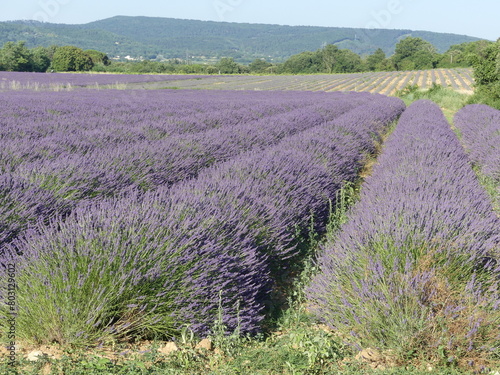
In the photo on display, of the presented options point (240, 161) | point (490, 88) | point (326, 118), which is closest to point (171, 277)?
point (240, 161)

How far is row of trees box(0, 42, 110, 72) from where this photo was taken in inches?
1709

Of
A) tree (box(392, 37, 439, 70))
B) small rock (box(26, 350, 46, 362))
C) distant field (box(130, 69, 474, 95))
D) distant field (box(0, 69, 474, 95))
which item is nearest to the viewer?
small rock (box(26, 350, 46, 362))

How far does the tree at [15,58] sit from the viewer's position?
4291cm

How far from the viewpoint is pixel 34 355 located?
2.05 m

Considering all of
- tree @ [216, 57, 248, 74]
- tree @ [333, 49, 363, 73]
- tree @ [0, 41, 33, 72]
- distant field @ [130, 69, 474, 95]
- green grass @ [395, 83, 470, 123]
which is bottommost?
green grass @ [395, 83, 470, 123]

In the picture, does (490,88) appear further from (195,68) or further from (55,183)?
(195,68)

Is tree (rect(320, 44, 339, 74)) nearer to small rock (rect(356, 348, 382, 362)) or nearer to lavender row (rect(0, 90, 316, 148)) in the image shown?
lavender row (rect(0, 90, 316, 148))

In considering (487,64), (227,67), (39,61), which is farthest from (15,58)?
(487,64)

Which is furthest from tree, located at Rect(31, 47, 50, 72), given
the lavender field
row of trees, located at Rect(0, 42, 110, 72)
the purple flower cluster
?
the lavender field

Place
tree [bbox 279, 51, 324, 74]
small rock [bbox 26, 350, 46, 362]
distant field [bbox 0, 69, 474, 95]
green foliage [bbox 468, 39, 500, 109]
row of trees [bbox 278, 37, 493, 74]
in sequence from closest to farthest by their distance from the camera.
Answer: small rock [bbox 26, 350, 46, 362] < green foliage [bbox 468, 39, 500, 109] < distant field [bbox 0, 69, 474, 95] < row of trees [bbox 278, 37, 493, 74] < tree [bbox 279, 51, 324, 74]

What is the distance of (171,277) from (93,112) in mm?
8466

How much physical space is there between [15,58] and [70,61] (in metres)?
11.6

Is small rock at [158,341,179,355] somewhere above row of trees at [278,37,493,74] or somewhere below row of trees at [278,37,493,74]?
below

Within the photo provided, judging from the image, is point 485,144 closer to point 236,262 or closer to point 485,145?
point 485,145
